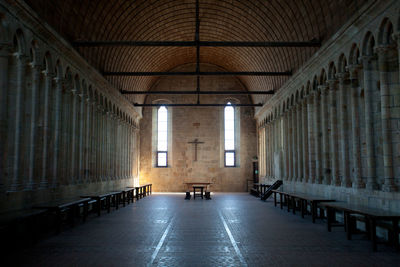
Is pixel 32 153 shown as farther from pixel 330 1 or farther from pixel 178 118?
pixel 178 118

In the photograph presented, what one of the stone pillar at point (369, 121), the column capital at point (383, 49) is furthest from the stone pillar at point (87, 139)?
the column capital at point (383, 49)

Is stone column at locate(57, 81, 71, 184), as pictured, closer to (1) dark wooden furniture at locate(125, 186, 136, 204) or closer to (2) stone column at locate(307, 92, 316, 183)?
(1) dark wooden furniture at locate(125, 186, 136, 204)

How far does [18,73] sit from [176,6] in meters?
11.9

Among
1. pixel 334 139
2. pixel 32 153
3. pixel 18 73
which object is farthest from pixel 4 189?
pixel 334 139

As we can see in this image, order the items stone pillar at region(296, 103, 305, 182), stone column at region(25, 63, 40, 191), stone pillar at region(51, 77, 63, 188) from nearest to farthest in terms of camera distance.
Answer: stone column at region(25, 63, 40, 191) → stone pillar at region(51, 77, 63, 188) → stone pillar at region(296, 103, 305, 182)

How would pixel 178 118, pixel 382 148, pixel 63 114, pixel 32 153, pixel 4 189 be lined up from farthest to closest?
pixel 178 118 < pixel 63 114 < pixel 32 153 < pixel 382 148 < pixel 4 189

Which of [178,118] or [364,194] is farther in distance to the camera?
[178,118]

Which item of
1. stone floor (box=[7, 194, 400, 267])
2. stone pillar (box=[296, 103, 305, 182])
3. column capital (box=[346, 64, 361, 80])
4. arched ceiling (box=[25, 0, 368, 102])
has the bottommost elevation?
stone floor (box=[7, 194, 400, 267])

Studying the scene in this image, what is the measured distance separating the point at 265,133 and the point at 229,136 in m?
5.34

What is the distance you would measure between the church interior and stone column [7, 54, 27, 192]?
39 mm

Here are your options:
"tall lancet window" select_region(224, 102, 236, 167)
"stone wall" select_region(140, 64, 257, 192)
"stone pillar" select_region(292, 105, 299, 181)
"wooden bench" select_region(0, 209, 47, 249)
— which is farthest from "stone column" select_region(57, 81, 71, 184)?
"tall lancet window" select_region(224, 102, 236, 167)

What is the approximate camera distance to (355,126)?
12625 millimetres

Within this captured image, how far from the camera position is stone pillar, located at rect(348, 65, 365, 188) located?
12352 mm

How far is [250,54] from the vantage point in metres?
25.4
